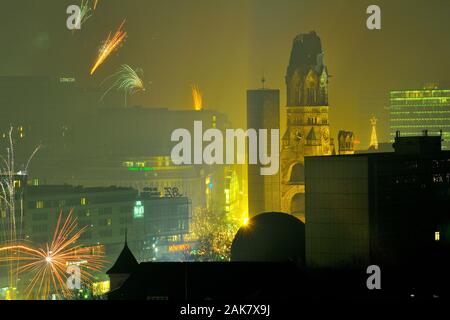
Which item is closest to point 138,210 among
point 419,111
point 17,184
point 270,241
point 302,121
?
point 17,184

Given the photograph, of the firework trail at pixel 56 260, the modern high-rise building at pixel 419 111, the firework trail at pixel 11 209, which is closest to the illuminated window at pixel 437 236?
the firework trail at pixel 56 260

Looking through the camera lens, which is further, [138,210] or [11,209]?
[138,210]

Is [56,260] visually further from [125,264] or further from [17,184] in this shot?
[125,264]

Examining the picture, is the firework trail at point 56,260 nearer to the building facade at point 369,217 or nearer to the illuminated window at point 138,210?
the illuminated window at point 138,210

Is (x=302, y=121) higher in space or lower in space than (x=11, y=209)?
higher

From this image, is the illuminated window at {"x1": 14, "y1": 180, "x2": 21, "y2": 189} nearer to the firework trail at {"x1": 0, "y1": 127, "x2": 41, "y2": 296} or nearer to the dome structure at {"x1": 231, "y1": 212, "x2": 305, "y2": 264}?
the firework trail at {"x1": 0, "y1": 127, "x2": 41, "y2": 296}

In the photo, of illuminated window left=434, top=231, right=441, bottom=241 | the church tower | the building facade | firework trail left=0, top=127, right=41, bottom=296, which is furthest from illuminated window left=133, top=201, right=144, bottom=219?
illuminated window left=434, top=231, right=441, bottom=241
